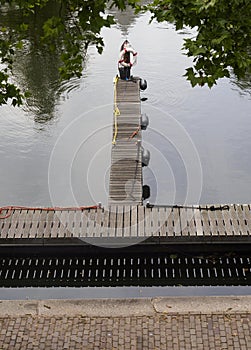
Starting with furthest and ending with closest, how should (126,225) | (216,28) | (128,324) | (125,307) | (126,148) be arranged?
(126,148) < (126,225) < (125,307) < (128,324) < (216,28)

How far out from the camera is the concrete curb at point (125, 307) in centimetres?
920

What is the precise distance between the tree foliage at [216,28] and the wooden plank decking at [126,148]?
6568 mm

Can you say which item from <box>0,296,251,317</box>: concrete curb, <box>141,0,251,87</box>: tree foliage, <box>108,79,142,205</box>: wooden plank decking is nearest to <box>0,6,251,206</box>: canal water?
<box>108,79,142,205</box>: wooden plank decking

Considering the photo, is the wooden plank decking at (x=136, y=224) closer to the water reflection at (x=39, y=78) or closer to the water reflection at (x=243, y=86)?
the water reflection at (x=39, y=78)

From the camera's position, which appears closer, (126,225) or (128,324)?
(128,324)

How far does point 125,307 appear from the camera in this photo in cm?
932

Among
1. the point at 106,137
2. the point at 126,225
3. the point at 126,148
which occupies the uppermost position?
the point at 126,225

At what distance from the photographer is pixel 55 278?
38.4 feet

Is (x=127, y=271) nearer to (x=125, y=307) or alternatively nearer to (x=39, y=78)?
(x=125, y=307)

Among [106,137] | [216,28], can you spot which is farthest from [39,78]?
[216,28]

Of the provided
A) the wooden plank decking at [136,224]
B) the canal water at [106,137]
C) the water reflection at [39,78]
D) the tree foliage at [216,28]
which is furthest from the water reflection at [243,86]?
the tree foliage at [216,28]

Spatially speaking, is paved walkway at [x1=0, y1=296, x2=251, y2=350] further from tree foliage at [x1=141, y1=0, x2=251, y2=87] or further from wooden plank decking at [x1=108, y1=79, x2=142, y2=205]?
wooden plank decking at [x1=108, y1=79, x2=142, y2=205]

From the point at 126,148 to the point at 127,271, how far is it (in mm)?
5171

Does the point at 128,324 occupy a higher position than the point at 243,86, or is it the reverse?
the point at 128,324
